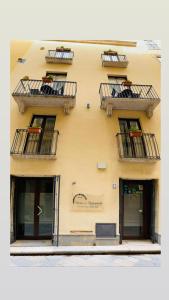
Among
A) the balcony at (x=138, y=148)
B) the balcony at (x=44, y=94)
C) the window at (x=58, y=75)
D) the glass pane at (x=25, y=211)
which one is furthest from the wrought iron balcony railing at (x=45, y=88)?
the glass pane at (x=25, y=211)

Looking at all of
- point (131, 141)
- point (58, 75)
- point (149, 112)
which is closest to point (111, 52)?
point (58, 75)

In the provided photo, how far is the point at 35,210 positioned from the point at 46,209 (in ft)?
0.60

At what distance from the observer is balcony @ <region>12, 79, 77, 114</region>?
4.02 metres

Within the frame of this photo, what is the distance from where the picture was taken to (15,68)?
4035 millimetres

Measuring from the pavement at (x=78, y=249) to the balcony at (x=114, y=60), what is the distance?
3.10 meters

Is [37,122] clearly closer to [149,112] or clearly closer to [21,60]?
[21,60]

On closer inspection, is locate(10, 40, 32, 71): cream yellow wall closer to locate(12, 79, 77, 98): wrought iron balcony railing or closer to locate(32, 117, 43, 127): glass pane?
locate(12, 79, 77, 98): wrought iron balcony railing

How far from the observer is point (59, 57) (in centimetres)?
447

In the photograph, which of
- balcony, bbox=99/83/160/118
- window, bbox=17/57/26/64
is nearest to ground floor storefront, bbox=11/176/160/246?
balcony, bbox=99/83/160/118

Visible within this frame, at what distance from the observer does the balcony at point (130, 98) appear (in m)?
4.09

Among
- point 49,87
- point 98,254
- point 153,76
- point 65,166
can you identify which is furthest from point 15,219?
point 153,76

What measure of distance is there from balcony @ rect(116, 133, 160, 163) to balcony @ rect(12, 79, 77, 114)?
1027mm
